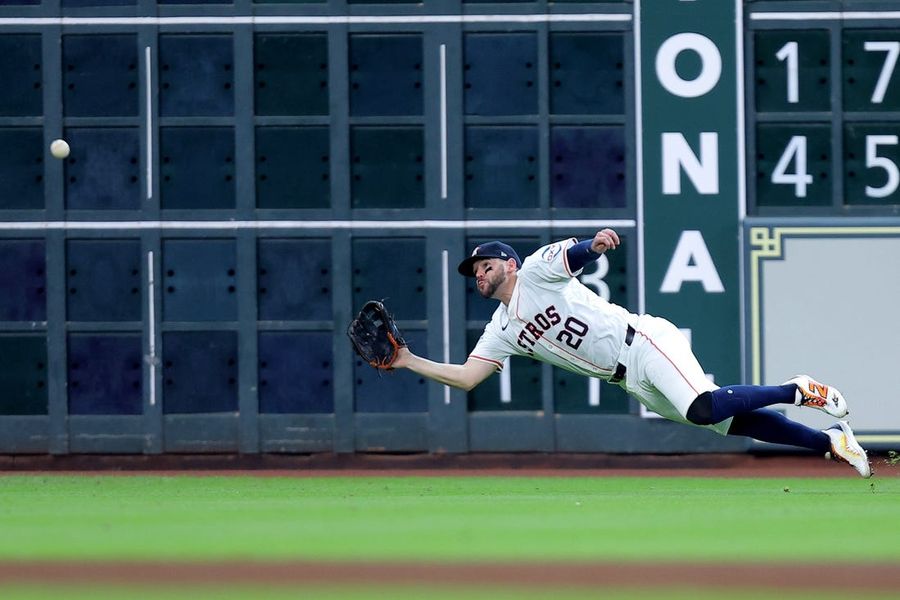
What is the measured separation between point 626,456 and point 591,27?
3.57m

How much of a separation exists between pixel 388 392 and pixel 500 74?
2.78 metres

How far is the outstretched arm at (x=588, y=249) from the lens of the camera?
822 centimetres

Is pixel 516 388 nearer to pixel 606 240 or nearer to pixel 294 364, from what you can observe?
pixel 294 364

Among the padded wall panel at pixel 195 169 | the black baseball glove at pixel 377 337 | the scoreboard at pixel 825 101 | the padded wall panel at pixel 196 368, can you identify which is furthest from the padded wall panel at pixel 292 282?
the scoreboard at pixel 825 101

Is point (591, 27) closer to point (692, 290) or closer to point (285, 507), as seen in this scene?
point (692, 290)

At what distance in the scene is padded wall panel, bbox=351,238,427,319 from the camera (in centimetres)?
1281

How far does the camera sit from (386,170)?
12883mm

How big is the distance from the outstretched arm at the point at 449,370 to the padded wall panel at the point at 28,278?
489 cm

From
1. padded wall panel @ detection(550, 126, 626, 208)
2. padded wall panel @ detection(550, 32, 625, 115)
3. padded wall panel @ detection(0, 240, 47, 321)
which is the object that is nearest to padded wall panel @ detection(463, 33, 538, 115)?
padded wall panel @ detection(550, 32, 625, 115)

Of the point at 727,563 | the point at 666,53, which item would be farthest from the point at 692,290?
the point at 727,563

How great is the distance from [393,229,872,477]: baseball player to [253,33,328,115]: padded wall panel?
14.1 feet

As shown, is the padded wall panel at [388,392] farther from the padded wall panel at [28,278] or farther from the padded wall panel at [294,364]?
the padded wall panel at [28,278]

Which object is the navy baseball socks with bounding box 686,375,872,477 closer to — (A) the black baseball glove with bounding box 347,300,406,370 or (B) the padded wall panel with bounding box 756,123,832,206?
(A) the black baseball glove with bounding box 347,300,406,370

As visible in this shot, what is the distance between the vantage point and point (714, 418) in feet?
28.5
